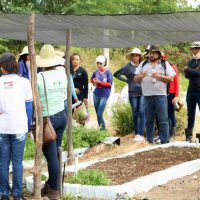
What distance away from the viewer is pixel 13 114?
5.98 meters

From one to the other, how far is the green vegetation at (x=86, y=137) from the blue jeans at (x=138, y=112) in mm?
1086

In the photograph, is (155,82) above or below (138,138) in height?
above

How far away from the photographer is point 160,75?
962 cm

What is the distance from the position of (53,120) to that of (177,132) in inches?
239

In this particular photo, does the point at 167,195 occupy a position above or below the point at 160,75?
below

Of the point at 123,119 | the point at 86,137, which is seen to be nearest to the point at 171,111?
the point at 123,119

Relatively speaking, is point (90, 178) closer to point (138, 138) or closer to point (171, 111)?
point (138, 138)

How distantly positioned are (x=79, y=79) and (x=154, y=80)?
5.82ft

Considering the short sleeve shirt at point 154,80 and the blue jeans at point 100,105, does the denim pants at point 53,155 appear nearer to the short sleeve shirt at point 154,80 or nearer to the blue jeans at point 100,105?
the short sleeve shirt at point 154,80

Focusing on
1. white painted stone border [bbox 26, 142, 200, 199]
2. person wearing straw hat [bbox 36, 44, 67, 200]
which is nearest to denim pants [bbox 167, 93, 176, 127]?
white painted stone border [bbox 26, 142, 200, 199]

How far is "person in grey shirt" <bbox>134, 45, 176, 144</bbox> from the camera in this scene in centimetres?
969

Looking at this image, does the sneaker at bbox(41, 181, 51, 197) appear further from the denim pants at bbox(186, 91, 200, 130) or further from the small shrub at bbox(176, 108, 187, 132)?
the small shrub at bbox(176, 108, 187, 132)

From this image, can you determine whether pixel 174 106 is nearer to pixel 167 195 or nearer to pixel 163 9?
pixel 167 195

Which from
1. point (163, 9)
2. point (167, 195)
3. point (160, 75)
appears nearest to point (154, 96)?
point (160, 75)
